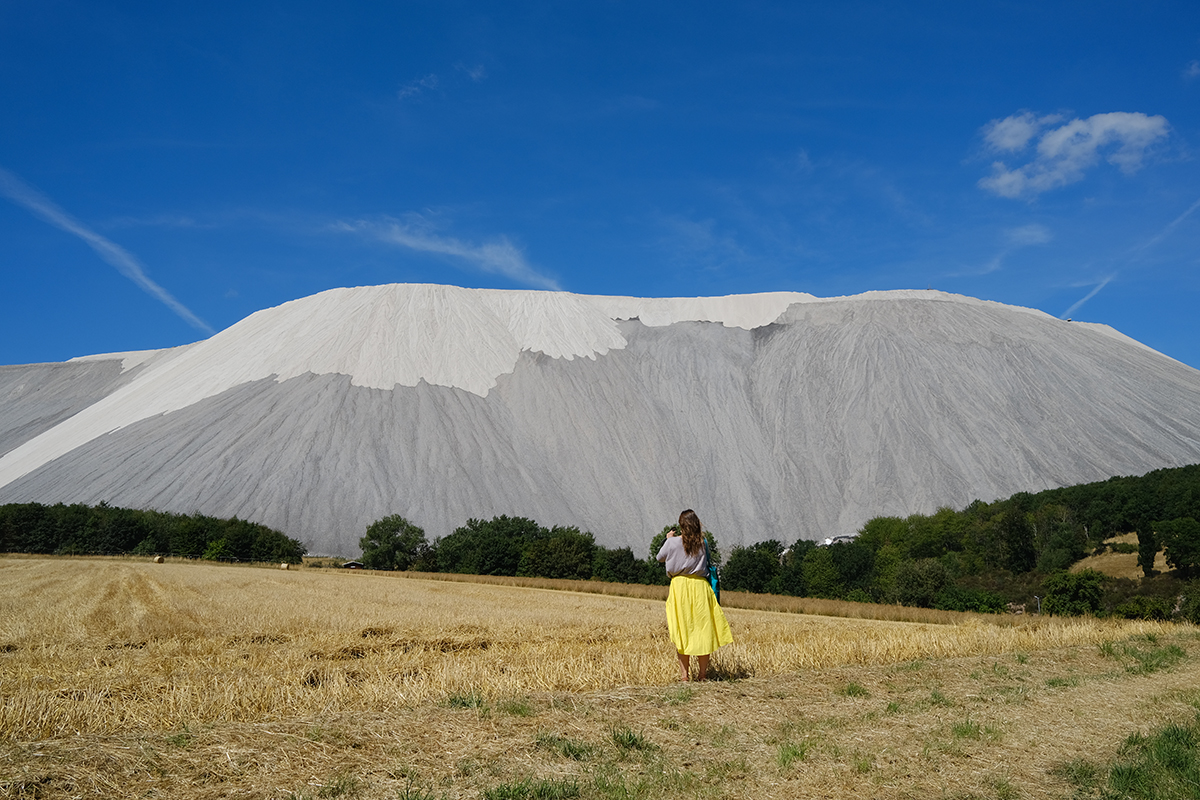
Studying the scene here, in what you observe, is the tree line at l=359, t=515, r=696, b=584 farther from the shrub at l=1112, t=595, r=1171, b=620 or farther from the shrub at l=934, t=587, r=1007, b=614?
the shrub at l=1112, t=595, r=1171, b=620

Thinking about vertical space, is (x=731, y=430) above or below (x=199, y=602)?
above

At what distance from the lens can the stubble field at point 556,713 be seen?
4660 mm

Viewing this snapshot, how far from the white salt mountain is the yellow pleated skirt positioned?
50775mm

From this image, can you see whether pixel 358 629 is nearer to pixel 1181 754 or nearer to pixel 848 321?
pixel 1181 754

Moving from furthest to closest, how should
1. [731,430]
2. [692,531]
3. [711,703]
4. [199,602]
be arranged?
[731,430], [199,602], [692,531], [711,703]

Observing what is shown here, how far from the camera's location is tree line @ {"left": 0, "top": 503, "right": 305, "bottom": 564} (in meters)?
49.9

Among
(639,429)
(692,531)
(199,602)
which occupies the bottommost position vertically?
(199,602)

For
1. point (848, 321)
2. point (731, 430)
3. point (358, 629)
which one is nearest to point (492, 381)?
point (731, 430)

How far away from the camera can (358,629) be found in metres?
13.7

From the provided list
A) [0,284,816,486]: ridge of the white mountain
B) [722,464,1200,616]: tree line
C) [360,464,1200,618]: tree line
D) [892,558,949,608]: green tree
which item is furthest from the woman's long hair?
[0,284,816,486]: ridge of the white mountain

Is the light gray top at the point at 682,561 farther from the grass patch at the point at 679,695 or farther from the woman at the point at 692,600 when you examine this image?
the grass patch at the point at 679,695

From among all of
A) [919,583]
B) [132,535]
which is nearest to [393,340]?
[132,535]

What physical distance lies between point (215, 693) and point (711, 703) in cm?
456

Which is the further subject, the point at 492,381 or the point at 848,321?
the point at 848,321
